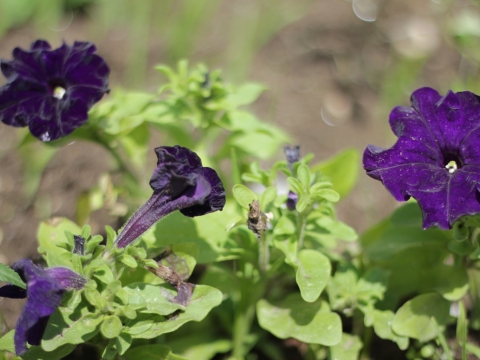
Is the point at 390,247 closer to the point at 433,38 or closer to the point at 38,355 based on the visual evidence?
the point at 38,355

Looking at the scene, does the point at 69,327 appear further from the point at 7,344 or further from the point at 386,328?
Answer: the point at 386,328

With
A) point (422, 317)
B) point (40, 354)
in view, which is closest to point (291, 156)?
point (422, 317)

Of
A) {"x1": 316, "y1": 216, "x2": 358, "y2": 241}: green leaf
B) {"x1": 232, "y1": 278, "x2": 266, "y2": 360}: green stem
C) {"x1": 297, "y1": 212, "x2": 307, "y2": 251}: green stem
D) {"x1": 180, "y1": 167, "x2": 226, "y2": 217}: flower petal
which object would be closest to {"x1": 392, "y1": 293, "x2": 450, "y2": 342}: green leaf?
{"x1": 316, "y1": 216, "x2": 358, "y2": 241}: green leaf

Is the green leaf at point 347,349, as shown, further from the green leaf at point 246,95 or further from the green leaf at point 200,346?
the green leaf at point 246,95

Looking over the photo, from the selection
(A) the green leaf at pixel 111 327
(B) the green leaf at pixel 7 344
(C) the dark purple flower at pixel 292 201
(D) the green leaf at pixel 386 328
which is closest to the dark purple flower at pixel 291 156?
(C) the dark purple flower at pixel 292 201

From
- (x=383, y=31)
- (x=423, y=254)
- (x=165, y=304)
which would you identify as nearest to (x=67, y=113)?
(x=165, y=304)

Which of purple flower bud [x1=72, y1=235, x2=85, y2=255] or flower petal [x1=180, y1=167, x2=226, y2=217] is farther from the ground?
flower petal [x1=180, y1=167, x2=226, y2=217]

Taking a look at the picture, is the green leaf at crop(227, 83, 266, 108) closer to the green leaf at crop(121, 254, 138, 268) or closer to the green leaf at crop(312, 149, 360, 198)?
the green leaf at crop(312, 149, 360, 198)
